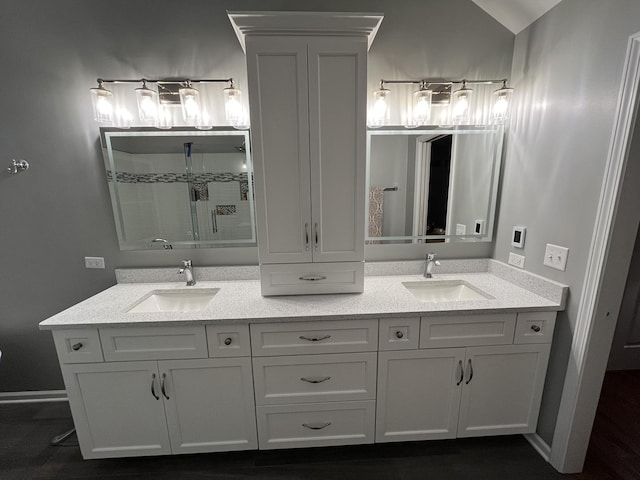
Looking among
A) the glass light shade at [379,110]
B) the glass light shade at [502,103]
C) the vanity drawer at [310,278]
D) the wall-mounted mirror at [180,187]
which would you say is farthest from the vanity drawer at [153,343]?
the glass light shade at [502,103]

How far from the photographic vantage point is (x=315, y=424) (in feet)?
4.80

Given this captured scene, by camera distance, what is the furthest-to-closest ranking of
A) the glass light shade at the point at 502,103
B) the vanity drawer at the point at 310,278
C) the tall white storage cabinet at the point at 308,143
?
the glass light shade at the point at 502,103 < the vanity drawer at the point at 310,278 < the tall white storage cabinet at the point at 308,143

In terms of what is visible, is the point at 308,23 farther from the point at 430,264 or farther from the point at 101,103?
the point at 430,264

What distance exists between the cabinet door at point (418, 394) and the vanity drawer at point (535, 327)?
1.08 feet

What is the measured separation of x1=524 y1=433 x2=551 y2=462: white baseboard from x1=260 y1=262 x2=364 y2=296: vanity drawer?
136cm

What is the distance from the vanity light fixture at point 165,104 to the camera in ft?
5.20

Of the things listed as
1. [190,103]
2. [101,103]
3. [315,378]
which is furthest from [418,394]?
[101,103]

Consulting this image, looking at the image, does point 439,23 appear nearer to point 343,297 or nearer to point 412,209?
point 412,209

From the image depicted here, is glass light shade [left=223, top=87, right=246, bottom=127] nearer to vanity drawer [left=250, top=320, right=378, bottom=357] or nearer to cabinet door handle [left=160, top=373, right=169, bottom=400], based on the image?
vanity drawer [left=250, top=320, right=378, bottom=357]

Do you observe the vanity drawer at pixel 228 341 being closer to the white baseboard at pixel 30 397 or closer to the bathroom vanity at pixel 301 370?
the bathroom vanity at pixel 301 370

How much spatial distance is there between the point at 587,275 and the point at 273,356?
1.59 meters

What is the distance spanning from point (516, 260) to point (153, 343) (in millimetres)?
2183

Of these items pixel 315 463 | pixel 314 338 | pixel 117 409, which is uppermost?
pixel 314 338

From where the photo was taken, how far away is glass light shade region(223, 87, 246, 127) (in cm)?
160
